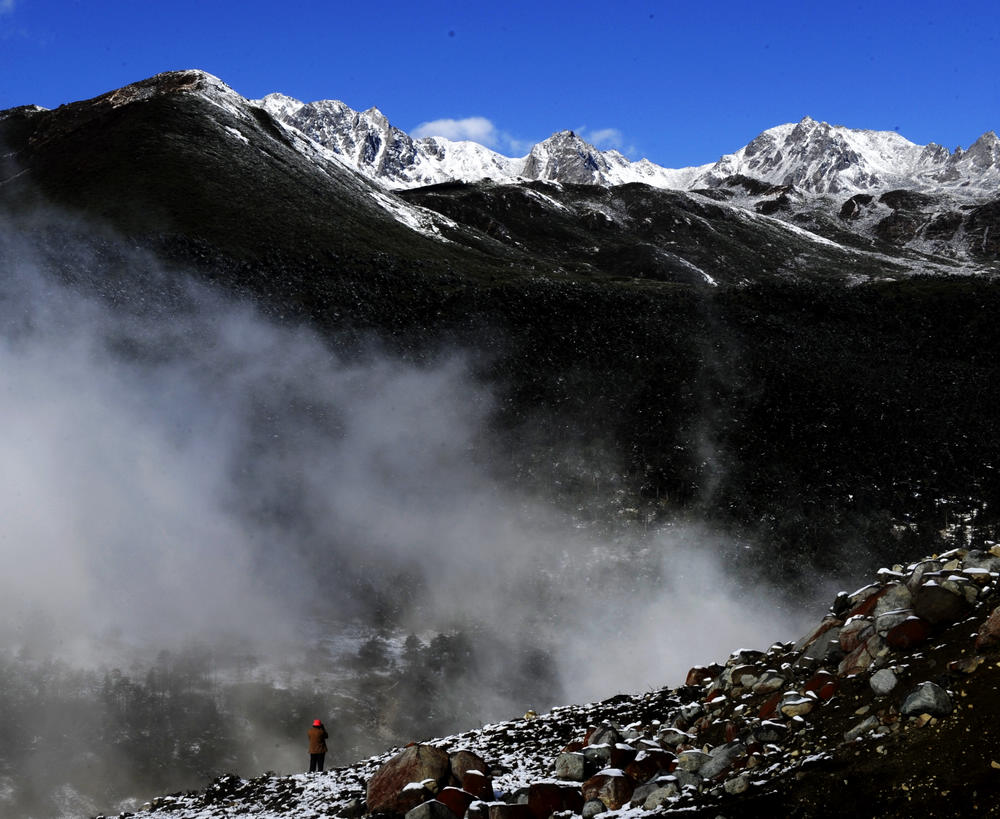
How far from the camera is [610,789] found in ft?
37.5

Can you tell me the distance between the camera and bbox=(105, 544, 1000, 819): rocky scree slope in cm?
927

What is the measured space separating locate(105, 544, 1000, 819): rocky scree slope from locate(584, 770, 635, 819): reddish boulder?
0.02 metres

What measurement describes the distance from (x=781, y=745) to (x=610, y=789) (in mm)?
2714

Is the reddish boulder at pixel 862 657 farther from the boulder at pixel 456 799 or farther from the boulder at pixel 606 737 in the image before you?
the boulder at pixel 456 799

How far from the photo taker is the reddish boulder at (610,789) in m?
11.3

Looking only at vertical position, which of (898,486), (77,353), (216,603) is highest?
(77,353)

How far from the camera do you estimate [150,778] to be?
26.1 metres

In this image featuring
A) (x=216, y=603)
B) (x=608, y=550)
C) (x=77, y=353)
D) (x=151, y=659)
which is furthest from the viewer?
(x=77, y=353)

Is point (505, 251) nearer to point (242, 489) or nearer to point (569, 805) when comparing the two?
point (242, 489)

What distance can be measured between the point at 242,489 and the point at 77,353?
23.0 meters

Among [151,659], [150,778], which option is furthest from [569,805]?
[151,659]

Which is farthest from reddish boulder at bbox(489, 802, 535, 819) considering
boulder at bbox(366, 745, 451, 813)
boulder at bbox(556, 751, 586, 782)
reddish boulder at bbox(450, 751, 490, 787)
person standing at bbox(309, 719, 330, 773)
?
person standing at bbox(309, 719, 330, 773)

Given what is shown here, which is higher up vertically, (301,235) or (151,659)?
(301,235)

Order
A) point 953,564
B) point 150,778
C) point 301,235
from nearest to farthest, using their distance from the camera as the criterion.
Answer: point 953,564 → point 150,778 → point 301,235
